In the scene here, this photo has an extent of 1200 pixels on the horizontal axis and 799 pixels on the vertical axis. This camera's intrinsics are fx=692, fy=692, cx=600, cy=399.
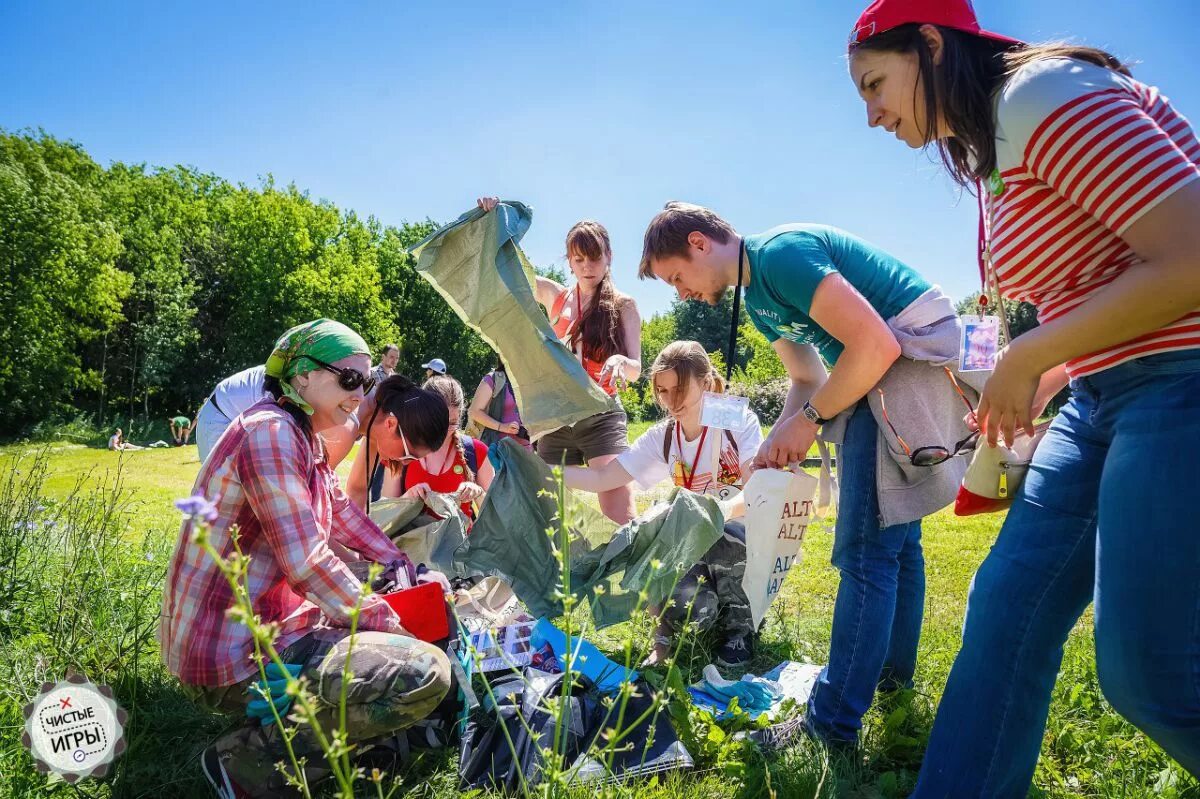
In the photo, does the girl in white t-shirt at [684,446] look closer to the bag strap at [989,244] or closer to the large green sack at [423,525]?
the large green sack at [423,525]

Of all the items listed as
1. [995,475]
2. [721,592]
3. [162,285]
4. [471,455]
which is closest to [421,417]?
[471,455]

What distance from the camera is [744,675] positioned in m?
2.83

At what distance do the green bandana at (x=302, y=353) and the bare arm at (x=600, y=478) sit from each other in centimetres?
160

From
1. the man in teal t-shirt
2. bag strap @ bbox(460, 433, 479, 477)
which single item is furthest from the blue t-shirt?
bag strap @ bbox(460, 433, 479, 477)

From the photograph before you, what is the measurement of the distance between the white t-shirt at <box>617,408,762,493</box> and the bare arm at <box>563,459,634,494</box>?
52mm

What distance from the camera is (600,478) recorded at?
12.3 feet

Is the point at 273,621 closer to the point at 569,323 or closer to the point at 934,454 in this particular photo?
the point at 934,454

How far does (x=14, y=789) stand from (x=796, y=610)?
11.8 feet

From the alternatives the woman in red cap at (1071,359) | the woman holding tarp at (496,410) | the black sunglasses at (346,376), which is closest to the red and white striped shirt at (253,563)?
the black sunglasses at (346,376)

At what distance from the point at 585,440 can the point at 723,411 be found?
1.23 metres

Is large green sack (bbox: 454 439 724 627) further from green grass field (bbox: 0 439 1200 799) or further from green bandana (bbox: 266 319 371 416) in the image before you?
green bandana (bbox: 266 319 371 416)

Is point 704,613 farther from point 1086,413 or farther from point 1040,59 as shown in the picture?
point 1040,59

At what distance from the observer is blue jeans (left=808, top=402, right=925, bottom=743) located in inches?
82.5

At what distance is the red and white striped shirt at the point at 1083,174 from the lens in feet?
3.57
